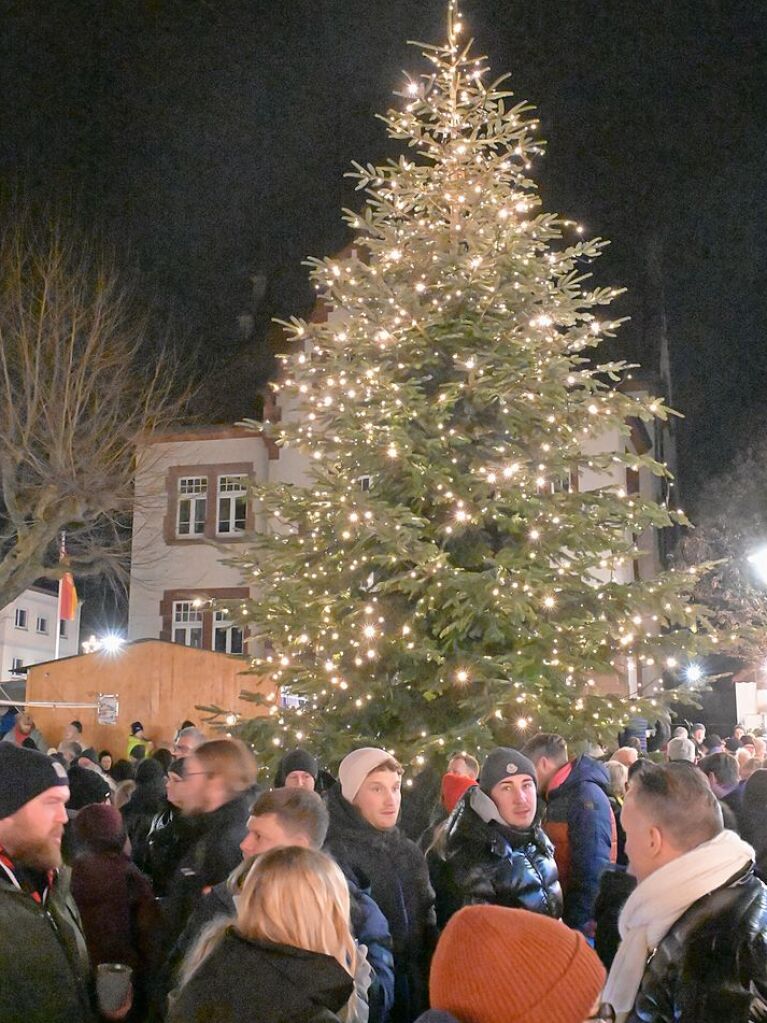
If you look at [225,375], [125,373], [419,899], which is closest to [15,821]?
[419,899]

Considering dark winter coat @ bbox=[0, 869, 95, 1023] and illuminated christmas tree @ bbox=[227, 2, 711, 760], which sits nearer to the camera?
dark winter coat @ bbox=[0, 869, 95, 1023]

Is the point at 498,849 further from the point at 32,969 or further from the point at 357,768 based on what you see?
the point at 32,969

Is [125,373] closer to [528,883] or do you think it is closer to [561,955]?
[528,883]

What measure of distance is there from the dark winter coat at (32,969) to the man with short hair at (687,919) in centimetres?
170

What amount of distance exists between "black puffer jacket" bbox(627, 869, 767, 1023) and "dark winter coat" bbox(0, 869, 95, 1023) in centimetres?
180

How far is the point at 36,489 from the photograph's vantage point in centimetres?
2398

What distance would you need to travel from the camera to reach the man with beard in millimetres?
3258

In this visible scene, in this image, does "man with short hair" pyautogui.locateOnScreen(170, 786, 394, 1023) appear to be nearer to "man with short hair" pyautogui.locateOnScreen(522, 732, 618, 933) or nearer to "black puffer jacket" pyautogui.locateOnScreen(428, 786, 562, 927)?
"black puffer jacket" pyautogui.locateOnScreen(428, 786, 562, 927)

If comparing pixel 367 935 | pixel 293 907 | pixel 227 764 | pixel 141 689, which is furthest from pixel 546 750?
pixel 141 689

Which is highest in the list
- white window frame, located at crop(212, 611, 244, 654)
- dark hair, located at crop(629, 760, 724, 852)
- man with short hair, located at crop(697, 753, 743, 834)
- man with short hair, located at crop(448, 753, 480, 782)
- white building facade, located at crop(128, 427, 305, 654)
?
white building facade, located at crop(128, 427, 305, 654)

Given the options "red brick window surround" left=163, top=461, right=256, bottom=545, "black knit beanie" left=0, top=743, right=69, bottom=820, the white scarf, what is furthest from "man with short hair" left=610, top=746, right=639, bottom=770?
"red brick window surround" left=163, top=461, right=256, bottom=545

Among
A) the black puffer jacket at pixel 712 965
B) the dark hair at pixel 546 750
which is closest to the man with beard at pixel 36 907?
the black puffer jacket at pixel 712 965

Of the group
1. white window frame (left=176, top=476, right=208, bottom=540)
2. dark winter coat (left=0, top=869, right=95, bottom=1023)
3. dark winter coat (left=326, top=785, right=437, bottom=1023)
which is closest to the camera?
dark winter coat (left=0, top=869, right=95, bottom=1023)

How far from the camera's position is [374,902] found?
4.53m
